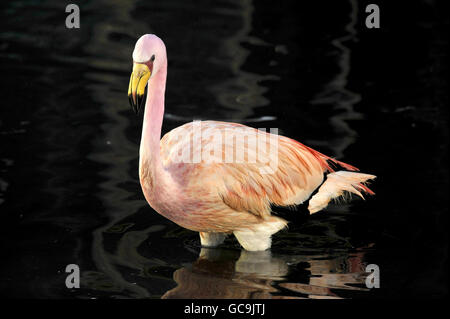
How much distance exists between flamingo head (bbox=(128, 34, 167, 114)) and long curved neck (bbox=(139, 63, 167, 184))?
122mm

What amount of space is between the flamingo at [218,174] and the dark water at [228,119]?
0.23 meters

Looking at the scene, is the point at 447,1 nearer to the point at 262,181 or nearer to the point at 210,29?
the point at 210,29

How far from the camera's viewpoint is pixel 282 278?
5.90 meters

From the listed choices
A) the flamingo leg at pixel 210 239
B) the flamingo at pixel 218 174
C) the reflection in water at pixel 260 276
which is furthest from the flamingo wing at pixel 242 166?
the flamingo leg at pixel 210 239

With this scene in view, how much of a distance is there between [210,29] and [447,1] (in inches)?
187

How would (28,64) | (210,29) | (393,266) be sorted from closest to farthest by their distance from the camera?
1. (393,266)
2. (28,64)
3. (210,29)

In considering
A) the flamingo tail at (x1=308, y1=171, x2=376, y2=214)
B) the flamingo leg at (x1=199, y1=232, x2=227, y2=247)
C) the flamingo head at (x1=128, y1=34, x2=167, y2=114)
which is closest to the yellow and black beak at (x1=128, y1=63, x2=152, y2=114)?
the flamingo head at (x1=128, y1=34, x2=167, y2=114)

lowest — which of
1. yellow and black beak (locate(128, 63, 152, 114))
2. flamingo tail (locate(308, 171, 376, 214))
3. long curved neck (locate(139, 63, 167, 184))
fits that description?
flamingo tail (locate(308, 171, 376, 214))

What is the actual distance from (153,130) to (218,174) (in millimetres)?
625

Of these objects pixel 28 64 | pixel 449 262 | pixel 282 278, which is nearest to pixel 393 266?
pixel 449 262

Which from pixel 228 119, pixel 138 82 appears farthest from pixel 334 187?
pixel 228 119

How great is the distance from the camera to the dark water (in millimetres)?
6000

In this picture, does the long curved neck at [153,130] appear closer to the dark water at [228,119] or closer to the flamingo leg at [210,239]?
the dark water at [228,119]

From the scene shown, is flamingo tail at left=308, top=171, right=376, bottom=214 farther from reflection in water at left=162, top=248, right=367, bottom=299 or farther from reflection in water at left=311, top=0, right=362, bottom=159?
reflection in water at left=311, top=0, right=362, bottom=159
